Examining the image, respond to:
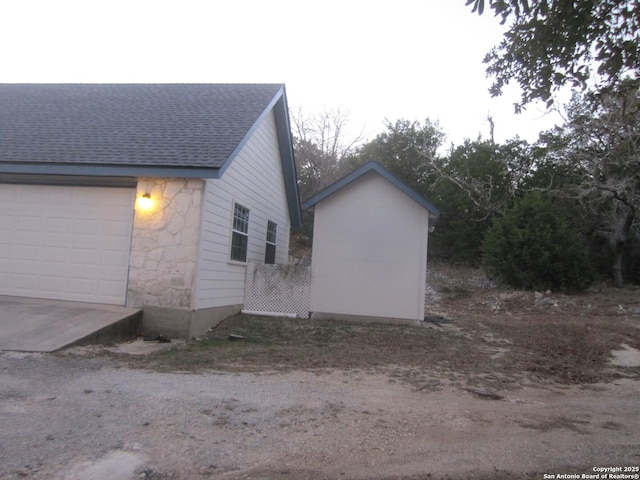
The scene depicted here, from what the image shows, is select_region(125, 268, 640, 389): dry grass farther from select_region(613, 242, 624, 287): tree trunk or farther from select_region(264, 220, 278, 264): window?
select_region(613, 242, 624, 287): tree trunk

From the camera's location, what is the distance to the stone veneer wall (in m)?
8.73

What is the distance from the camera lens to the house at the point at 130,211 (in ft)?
28.7

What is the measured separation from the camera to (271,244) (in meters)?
14.0

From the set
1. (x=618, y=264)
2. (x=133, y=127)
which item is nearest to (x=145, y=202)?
(x=133, y=127)

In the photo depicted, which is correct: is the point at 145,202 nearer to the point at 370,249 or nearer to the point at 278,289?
the point at 278,289

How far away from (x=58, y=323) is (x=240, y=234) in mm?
4441

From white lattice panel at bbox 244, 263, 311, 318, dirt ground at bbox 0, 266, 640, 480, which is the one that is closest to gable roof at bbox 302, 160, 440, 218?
white lattice panel at bbox 244, 263, 311, 318

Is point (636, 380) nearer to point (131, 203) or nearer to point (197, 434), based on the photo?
point (197, 434)

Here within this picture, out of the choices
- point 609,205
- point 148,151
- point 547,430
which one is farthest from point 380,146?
point 547,430

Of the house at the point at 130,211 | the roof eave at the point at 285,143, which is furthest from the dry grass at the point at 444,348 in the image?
the roof eave at the point at 285,143

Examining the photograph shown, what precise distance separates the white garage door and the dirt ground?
2.32 meters

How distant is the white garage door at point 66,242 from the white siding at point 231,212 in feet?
4.72

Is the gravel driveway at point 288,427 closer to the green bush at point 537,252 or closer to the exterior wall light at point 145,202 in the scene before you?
the exterior wall light at point 145,202

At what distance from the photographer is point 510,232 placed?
19.3 meters
